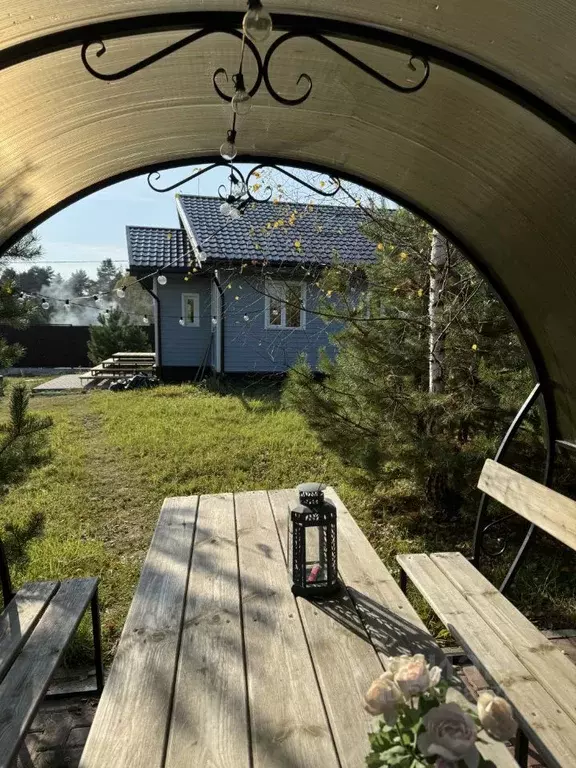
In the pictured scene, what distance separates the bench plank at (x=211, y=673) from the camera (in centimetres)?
144

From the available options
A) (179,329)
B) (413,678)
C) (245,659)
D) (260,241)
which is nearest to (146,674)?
(245,659)

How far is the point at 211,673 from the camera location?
178 cm

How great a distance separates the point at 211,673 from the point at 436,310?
346 cm

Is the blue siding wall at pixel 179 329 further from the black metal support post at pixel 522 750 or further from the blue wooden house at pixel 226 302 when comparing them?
the black metal support post at pixel 522 750

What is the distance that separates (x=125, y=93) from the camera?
221cm

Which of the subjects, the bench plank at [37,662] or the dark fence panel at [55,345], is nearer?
the bench plank at [37,662]

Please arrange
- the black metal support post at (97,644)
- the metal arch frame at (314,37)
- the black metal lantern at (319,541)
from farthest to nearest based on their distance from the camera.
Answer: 1. the black metal support post at (97,644)
2. the black metal lantern at (319,541)
3. the metal arch frame at (314,37)

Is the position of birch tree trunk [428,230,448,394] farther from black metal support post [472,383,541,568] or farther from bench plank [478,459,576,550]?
bench plank [478,459,576,550]

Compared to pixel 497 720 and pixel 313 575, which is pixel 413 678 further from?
pixel 313 575

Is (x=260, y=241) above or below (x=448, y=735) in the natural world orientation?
above

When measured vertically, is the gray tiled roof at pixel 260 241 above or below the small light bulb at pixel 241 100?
above

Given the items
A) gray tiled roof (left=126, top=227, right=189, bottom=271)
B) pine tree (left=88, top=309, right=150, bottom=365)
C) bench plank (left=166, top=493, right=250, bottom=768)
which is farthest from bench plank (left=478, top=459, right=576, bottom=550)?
pine tree (left=88, top=309, right=150, bottom=365)

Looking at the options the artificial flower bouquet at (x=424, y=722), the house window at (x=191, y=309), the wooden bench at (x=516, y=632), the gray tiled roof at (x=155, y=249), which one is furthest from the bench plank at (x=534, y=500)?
the house window at (x=191, y=309)

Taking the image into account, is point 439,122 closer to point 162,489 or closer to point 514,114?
point 514,114
